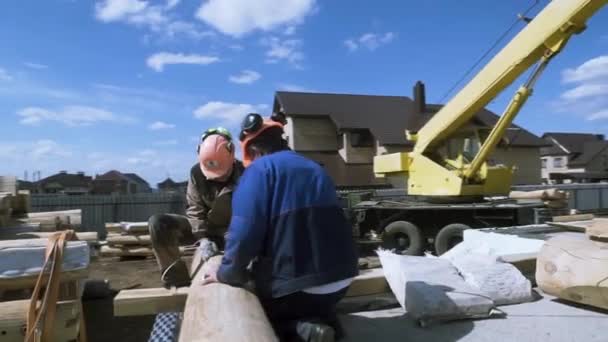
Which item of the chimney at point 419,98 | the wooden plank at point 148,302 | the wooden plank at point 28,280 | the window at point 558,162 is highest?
the chimney at point 419,98

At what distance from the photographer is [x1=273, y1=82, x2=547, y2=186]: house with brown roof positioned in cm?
2794

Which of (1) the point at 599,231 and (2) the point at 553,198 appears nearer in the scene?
(1) the point at 599,231

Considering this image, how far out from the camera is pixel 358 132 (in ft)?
92.5

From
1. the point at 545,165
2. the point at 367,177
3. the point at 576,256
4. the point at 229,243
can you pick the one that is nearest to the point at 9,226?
the point at 229,243

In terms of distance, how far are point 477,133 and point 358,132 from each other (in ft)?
58.4

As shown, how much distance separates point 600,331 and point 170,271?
3034 mm

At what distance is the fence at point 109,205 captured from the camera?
1538 centimetres

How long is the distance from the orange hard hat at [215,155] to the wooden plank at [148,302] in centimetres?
132

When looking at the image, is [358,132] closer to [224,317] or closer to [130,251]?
[130,251]

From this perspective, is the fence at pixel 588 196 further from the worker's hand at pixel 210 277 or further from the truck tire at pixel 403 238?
the worker's hand at pixel 210 277

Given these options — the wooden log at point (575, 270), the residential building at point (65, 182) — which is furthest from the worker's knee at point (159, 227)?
the residential building at point (65, 182)

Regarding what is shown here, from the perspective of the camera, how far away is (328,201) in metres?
2.39

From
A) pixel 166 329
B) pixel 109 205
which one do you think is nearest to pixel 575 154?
pixel 109 205

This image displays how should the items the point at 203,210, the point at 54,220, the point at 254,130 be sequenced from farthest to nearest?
the point at 54,220 < the point at 203,210 < the point at 254,130
